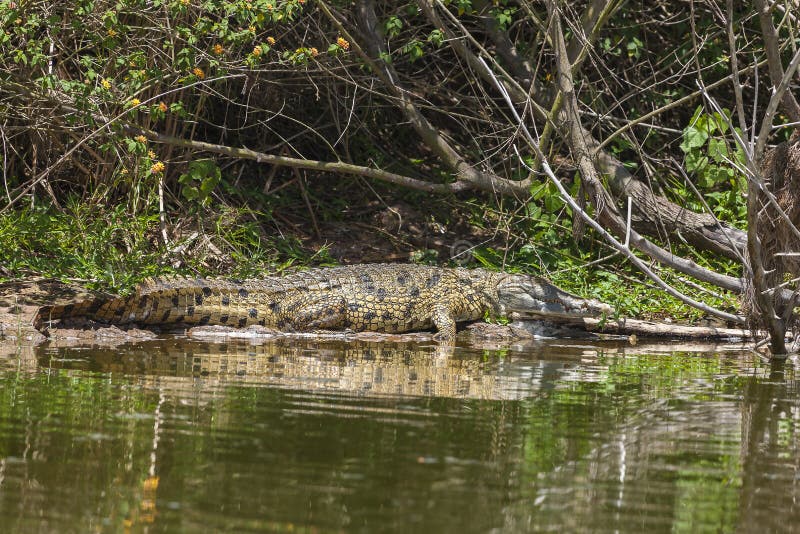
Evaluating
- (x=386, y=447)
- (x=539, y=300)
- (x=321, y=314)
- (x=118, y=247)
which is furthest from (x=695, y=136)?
(x=386, y=447)

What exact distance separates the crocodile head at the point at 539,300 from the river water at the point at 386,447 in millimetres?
2004

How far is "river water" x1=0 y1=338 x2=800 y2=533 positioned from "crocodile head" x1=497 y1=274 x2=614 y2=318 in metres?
2.00

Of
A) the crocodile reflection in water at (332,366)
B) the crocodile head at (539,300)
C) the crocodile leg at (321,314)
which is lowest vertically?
the crocodile reflection in water at (332,366)

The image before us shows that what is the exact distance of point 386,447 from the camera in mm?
3812

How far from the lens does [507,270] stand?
9156mm

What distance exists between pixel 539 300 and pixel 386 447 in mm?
4836

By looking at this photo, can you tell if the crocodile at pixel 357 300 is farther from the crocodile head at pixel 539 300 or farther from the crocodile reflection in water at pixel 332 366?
the crocodile reflection in water at pixel 332 366

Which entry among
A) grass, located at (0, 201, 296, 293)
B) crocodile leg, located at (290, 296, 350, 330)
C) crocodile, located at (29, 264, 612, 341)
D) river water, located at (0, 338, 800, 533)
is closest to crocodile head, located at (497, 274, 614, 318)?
crocodile, located at (29, 264, 612, 341)

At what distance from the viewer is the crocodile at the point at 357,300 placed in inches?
305

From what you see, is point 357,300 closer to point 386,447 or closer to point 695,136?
point 695,136

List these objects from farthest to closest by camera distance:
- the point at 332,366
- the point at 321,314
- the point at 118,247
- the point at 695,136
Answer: the point at 118,247, the point at 321,314, the point at 695,136, the point at 332,366

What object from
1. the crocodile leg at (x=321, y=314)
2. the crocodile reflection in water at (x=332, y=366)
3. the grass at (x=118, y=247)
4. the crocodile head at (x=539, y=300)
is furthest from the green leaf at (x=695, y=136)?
the grass at (x=118, y=247)

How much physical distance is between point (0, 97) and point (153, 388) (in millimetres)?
4792

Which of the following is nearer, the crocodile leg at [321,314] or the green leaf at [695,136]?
the green leaf at [695,136]
